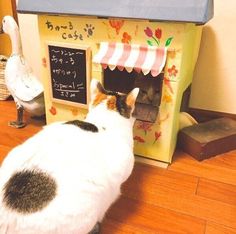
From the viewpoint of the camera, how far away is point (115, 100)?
1.07m

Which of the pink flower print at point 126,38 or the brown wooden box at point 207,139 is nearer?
the pink flower print at point 126,38

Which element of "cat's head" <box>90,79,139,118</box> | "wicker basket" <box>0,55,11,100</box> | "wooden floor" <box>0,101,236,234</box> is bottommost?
"wooden floor" <box>0,101,236,234</box>

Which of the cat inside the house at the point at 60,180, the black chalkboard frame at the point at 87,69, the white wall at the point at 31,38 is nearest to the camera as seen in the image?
the cat inside the house at the point at 60,180

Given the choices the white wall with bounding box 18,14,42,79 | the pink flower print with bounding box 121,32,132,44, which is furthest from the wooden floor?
the white wall with bounding box 18,14,42,79

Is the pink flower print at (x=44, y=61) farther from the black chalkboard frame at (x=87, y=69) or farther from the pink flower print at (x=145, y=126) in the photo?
the pink flower print at (x=145, y=126)

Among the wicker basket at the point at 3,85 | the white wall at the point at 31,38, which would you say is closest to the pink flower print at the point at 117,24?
the white wall at the point at 31,38

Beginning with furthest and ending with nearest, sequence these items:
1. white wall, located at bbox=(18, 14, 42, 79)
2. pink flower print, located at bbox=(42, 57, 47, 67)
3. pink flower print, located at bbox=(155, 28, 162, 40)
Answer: white wall, located at bbox=(18, 14, 42, 79)
pink flower print, located at bbox=(42, 57, 47, 67)
pink flower print, located at bbox=(155, 28, 162, 40)

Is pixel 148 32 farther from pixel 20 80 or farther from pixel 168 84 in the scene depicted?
pixel 20 80

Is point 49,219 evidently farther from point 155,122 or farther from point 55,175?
point 155,122

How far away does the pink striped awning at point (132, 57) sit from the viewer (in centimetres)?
114

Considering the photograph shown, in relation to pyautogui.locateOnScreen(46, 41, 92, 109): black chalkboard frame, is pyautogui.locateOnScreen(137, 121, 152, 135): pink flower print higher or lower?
lower

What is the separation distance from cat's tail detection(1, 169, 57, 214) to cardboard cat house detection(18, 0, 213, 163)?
63 centimetres

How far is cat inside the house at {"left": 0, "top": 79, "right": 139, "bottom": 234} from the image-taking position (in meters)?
0.71

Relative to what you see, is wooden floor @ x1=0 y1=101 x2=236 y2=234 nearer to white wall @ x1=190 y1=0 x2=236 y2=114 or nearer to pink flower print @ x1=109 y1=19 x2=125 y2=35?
white wall @ x1=190 y1=0 x2=236 y2=114
